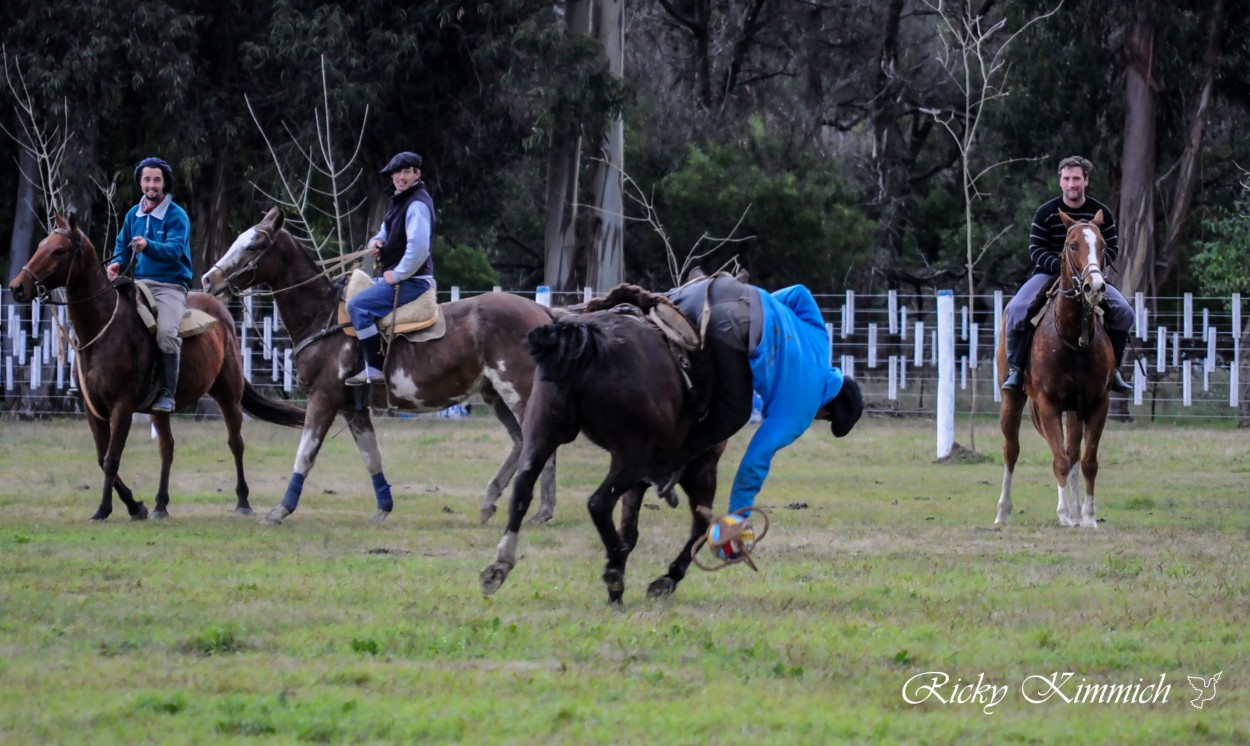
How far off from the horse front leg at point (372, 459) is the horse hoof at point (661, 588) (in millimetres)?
4386

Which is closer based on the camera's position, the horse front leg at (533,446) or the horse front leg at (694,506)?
the horse front leg at (533,446)

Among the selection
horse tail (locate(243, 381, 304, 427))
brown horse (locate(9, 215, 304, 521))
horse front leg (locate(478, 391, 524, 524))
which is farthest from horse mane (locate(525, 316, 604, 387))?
horse tail (locate(243, 381, 304, 427))

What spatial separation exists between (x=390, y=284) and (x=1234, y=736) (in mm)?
7877

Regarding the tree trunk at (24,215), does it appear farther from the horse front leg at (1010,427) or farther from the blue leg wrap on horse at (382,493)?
the horse front leg at (1010,427)

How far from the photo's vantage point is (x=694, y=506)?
813 centimetres

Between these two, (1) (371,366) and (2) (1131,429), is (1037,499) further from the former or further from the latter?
(2) (1131,429)

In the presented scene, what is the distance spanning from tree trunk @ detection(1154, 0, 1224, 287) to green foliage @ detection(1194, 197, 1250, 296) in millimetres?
731

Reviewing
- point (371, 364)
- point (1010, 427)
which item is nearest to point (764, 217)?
point (1010, 427)

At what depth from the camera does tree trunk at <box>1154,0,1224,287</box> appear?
2772 cm

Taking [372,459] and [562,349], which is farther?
[372,459]

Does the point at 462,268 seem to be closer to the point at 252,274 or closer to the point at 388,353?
the point at 252,274

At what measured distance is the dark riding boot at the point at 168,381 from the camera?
12141mm

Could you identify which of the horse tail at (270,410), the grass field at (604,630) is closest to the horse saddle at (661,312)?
the grass field at (604,630)

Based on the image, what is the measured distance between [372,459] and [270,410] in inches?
59.6
